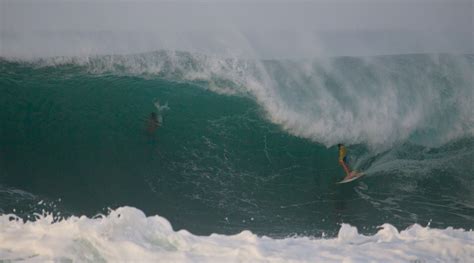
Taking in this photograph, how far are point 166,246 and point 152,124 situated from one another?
13.1 feet

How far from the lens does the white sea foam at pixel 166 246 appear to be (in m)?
4.19

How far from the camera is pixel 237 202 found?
661 cm

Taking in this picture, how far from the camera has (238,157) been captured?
7.54 metres

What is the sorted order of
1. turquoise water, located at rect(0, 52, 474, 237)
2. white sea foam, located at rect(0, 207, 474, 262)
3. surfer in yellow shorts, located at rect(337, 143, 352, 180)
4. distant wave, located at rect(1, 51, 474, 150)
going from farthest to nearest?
1. distant wave, located at rect(1, 51, 474, 150)
2. surfer in yellow shorts, located at rect(337, 143, 352, 180)
3. turquoise water, located at rect(0, 52, 474, 237)
4. white sea foam, located at rect(0, 207, 474, 262)

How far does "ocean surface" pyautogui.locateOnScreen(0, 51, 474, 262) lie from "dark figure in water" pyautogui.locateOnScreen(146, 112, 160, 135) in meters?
0.09

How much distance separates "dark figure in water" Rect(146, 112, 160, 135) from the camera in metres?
7.93

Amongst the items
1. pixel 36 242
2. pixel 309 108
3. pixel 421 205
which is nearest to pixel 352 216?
pixel 421 205

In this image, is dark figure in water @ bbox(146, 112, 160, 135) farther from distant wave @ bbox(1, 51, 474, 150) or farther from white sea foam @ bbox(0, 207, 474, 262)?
→ white sea foam @ bbox(0, 207, 474, 262)

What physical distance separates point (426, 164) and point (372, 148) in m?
0.91

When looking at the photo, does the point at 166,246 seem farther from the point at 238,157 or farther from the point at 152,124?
the point at 152,124

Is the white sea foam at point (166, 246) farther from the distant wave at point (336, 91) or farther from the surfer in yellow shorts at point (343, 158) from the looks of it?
the distant wave at point (336, 91)

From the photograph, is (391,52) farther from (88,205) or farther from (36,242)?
(36,242)

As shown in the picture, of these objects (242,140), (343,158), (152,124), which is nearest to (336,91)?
(343,158)

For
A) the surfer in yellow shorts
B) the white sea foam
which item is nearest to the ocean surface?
the white sea foam
